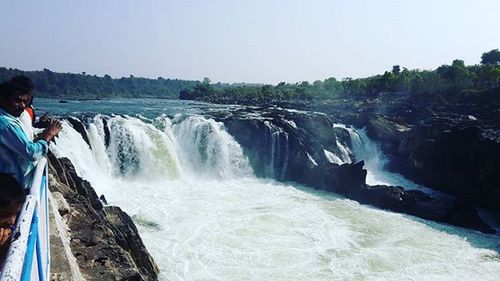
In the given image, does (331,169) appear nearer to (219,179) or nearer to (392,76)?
(219,179)

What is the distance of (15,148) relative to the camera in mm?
2975

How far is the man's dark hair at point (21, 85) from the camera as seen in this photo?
3.28m

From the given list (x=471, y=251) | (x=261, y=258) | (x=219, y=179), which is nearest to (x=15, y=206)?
(x=261, y=258)

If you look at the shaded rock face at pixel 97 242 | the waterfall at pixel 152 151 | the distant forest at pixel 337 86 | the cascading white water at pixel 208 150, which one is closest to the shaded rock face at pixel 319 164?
the cascading white water at pixel 208 150

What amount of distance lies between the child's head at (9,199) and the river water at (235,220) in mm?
9505

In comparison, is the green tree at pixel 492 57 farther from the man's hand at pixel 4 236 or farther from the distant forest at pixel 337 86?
the man's hand at pixel 4 236

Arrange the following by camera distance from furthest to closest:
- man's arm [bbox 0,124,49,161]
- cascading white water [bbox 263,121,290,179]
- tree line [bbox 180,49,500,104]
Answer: tree line [bbox 180,49,500,104]
cascading white water [bbox 263,121,290,179]
man's arm [bbox 0,124,49,161]

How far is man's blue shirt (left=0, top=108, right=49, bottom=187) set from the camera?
2942 mm

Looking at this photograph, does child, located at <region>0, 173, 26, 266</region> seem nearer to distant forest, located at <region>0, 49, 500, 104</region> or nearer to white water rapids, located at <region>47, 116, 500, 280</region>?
white water rapids, located at <region>47, 116, 500, 280</region>

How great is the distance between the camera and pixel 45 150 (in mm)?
3158

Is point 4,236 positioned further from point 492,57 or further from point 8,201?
point 492,57

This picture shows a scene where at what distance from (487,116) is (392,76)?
36.1m

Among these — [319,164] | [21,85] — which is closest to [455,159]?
[319,164]

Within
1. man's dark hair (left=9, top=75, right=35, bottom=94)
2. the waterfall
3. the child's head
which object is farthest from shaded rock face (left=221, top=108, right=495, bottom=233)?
the child's head
